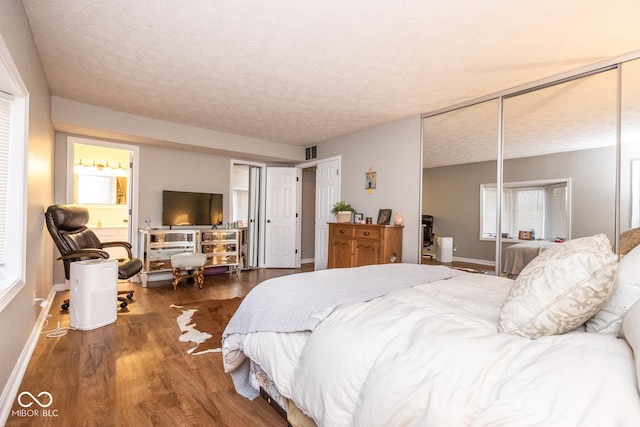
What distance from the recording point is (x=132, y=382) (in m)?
1.97

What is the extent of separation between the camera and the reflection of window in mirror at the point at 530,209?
9.80ft

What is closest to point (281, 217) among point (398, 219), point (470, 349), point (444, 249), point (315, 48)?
point (398, 219)

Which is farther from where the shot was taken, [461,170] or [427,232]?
[427,232]

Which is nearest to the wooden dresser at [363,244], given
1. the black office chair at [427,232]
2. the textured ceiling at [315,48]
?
the black office chair at [427,232]

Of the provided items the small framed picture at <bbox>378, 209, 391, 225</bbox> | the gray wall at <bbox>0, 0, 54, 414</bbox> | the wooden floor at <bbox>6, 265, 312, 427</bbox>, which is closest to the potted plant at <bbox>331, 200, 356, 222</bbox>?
the small framed picture at <bbox>378, 209, 391, 225</bbox>

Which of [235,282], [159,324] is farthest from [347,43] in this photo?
[235,282]

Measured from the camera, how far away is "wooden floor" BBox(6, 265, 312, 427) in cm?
163

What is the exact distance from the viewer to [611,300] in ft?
3.40

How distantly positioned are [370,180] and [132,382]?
12.3 feet

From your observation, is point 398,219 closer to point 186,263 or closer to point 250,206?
point 186,263

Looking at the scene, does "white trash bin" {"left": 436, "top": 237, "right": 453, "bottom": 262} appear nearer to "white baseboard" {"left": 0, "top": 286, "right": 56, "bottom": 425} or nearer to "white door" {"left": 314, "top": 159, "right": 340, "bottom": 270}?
"white door" {"left": 314, "top": 159, "right": 340, "bottom": 270}

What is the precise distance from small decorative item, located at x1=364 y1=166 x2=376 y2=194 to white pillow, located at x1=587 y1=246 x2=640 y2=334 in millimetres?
3684

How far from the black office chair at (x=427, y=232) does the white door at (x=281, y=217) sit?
298 centimetres

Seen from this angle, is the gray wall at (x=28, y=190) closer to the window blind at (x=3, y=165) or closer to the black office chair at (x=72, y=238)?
the black office chair at (x=72, y=238)
